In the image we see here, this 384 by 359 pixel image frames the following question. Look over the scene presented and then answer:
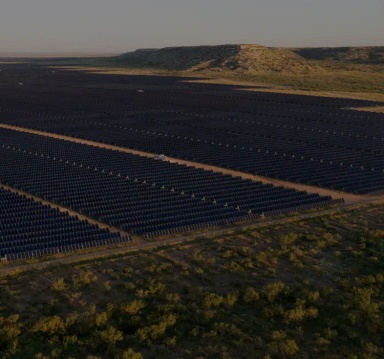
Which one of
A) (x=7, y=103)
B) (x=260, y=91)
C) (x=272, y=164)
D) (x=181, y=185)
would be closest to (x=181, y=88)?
(x=260, y=91)

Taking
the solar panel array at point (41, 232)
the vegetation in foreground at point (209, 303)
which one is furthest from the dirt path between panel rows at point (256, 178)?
the solar panel array at point (41, 232)

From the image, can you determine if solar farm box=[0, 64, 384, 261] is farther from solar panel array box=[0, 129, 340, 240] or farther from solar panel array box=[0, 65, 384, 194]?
solar panel array box=[0, 65, 384, 194]

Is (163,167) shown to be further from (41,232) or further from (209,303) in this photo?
(209,303)

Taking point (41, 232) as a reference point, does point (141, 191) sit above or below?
above

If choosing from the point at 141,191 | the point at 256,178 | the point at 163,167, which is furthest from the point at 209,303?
the point at 163,167

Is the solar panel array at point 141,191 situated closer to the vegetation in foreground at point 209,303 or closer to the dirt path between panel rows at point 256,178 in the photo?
the dirt path between panel rows at point 256,178

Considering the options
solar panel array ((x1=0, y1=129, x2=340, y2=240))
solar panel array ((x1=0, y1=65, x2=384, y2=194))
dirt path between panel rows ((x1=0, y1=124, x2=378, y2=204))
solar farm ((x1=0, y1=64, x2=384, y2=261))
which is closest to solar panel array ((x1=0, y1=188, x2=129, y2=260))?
solar farm ((x1=0, y1=64, x2=384, y2=261))
